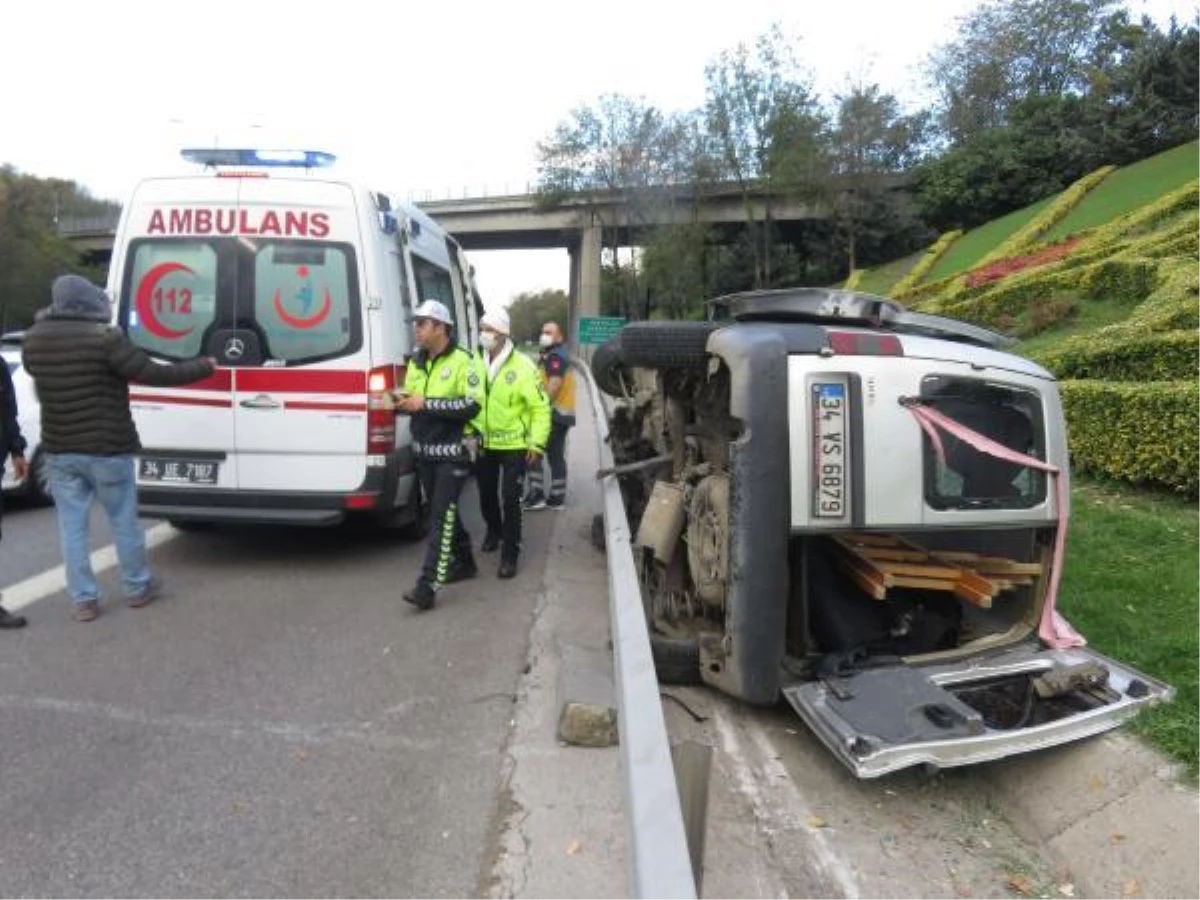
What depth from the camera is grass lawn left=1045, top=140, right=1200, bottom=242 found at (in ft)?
78.8

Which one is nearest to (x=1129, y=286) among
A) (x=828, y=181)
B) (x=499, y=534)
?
(x=499, y=534)

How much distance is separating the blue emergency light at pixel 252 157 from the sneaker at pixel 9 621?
9.87ft

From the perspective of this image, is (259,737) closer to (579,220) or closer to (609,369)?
(609,369)

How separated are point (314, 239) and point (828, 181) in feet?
119

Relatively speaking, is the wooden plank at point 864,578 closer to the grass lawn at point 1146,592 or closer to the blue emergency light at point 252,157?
the grass lawn at point 1146,592

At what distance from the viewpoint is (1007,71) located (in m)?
53.4

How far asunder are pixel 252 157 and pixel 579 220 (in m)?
44.6

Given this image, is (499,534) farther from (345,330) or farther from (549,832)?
(549,832)

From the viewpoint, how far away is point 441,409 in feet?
17.7

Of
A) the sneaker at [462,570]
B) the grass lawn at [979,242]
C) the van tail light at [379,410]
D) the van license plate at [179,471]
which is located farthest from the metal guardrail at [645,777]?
the grass lawn at [979,242]

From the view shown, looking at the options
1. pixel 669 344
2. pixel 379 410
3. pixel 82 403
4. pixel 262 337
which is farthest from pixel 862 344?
pixel 82 403

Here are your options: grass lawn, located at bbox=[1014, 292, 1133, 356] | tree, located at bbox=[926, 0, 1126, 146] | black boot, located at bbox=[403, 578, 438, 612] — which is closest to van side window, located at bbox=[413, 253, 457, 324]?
black boot, located at bbox=[403, 578, 438, 612]

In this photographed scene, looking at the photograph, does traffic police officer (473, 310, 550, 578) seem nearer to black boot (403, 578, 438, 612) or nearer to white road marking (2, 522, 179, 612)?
black boot (403, 578, 438, 612)

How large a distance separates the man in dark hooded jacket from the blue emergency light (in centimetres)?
136
